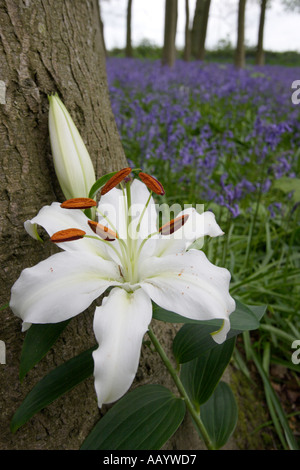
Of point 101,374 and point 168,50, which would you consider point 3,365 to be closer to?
point 101,374

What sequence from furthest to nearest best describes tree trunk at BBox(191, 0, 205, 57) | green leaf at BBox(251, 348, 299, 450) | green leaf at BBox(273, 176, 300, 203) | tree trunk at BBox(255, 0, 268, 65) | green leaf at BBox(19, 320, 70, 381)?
tree trunk at BBox(191, 0, 205, 57), tree trunk at BBox(255, 0, 268, 65), green leaf at BBox(273, 176, 300, 203), green leaf at BBox(251, 348, 299, 450), green leaf at BBox(19, 320, 70, 381)

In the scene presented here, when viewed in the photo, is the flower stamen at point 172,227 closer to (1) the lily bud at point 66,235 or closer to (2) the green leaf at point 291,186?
(1) the lily bud at point 66,235

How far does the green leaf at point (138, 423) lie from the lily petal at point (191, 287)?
240 mm

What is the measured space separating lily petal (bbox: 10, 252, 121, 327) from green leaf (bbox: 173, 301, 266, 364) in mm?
227

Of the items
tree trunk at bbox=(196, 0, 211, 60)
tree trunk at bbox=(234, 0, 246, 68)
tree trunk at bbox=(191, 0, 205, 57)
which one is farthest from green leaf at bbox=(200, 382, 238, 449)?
tree trunk at bbox=(191, 0, 205, 57)

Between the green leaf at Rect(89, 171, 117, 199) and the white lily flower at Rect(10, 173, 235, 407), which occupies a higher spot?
the green leaf at Rect(89, 171, 117, 199)

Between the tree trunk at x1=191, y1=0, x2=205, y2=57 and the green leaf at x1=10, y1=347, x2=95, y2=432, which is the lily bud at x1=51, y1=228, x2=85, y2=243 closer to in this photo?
the green leaf at x1=10, y1=347, x2=95, y2=432

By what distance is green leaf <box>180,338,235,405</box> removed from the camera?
34.5 inches

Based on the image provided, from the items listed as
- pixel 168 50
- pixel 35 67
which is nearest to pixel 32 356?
pixel 35 67

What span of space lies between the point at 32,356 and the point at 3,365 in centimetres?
18

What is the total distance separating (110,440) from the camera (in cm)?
70

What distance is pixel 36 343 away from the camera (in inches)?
25.5

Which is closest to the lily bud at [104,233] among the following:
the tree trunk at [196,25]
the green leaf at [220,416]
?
the green leaf at [220,416]

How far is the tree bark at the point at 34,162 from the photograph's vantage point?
0.75 meters
